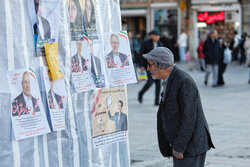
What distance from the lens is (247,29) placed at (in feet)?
98.4

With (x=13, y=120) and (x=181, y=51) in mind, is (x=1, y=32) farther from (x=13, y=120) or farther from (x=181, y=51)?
(x=181, y=51)

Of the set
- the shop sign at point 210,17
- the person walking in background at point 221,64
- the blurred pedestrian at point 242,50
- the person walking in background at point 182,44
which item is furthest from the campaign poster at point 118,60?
the shop sign at point 210,17

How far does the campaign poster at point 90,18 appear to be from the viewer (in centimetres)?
501

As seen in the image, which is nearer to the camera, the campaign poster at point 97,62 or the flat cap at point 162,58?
the flat cap at point 162,58

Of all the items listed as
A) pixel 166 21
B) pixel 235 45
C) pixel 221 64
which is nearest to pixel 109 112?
pixel 221 64

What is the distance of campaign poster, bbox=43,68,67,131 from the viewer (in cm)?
456

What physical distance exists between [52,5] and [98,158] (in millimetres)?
1552

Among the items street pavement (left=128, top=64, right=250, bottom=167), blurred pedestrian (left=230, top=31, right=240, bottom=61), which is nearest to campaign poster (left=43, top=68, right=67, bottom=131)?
street pavement (left=128, top=64, right=250, bottom=167)

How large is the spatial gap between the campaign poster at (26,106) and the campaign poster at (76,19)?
2.14ft

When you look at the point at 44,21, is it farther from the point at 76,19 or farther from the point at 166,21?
the point at 166,21

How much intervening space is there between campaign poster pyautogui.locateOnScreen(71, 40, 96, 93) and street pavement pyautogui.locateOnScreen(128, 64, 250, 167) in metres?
2.29

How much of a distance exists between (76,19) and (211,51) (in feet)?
39.3

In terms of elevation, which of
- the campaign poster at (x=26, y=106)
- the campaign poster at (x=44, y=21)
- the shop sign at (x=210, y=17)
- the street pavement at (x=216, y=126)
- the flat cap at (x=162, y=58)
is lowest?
the street pavement at (x=216, y=126)

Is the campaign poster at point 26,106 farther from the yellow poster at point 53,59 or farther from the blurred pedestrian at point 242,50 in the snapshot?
the blurred pedestrian at point 242,50
